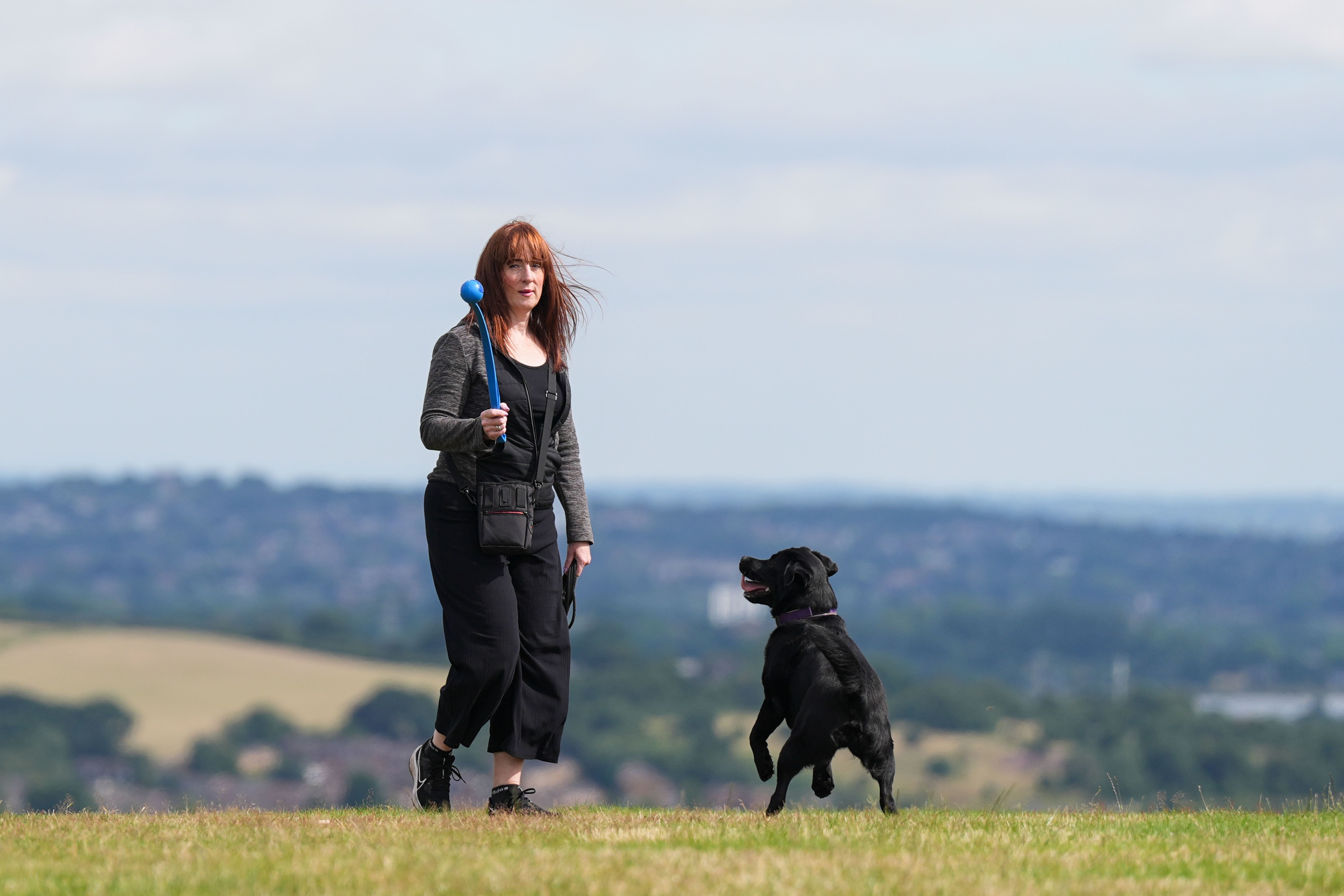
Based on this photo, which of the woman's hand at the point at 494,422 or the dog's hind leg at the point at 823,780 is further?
the dog's hind leg at the point at 823,780

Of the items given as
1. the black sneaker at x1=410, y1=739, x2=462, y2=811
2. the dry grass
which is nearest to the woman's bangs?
the black sneaker at x1=410, y1=739, x2=462, y2=811

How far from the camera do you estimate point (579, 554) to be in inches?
307

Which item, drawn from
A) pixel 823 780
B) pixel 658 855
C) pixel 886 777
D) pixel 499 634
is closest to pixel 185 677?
pixel 823 780

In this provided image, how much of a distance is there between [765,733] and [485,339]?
2452 mm

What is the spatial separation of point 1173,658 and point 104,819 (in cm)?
20438

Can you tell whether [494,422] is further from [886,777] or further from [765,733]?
[886,777]

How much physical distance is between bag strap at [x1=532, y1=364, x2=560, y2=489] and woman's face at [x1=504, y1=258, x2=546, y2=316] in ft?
1.15

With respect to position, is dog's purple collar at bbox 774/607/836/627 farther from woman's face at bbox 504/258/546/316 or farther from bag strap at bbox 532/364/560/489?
woman's face at bbox 504/258/546/316

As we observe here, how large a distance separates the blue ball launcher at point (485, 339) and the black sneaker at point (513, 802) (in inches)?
67.2

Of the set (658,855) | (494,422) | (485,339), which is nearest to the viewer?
(658,855)

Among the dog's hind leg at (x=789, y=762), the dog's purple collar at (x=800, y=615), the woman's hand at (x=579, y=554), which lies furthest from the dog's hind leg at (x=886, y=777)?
the woman's hand at (x=579, y=554)

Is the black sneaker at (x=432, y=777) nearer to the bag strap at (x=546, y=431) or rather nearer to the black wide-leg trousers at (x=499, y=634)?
the black wide-leg trousers at (x=499, y=634)

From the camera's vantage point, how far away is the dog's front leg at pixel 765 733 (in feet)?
25.5

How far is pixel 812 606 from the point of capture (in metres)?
7.81
